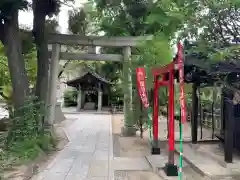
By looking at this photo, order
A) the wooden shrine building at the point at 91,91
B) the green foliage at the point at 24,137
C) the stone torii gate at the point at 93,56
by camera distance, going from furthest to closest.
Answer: the wooden shrine building at the point at 91,91, the stone torii gate at the point at 93,56, the green foliage at the point at 24,137

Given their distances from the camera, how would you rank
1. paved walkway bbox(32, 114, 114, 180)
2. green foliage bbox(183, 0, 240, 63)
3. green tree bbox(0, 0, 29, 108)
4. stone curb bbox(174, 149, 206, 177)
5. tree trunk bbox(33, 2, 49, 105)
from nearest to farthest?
green foliage bbox(183, 0, 240, 63) < stone curb bbox(174, 149, 206, 177) < paved walkway bbox(32, 114, 114, 180) < green tree bbox(0, 0, 29, 108) < tree trunk bbox(33, 2, 49, 105)

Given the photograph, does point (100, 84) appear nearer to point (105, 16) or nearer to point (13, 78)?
point (105, 16)

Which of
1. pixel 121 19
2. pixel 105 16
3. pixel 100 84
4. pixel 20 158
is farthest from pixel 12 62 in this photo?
pixel 100 84

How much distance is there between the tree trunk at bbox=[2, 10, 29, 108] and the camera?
9.59m

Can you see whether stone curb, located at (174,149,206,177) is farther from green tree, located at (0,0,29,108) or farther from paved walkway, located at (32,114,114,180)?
green tree, located at (0,0,29,108)

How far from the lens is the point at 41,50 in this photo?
11.4m

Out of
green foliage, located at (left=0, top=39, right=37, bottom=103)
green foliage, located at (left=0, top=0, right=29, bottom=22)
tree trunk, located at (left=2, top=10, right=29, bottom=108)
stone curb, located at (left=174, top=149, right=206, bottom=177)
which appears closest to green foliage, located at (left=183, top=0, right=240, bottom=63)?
stone curb, located at (left=174, top=149, right=206, bottom=177)

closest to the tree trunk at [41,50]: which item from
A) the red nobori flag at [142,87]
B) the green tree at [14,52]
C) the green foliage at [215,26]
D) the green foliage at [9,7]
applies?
the green tree at [14,52]

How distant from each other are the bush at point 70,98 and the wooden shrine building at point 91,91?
2.80 metres

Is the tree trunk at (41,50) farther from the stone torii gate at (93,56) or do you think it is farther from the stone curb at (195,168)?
the stone curb at (195,168)

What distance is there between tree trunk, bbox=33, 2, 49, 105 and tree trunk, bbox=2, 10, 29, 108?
1.45 m

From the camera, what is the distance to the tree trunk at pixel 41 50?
36.7 feet

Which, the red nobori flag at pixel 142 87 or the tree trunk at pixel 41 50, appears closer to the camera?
the red nobori flag at pixel 142 87

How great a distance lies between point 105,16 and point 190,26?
11.8m
